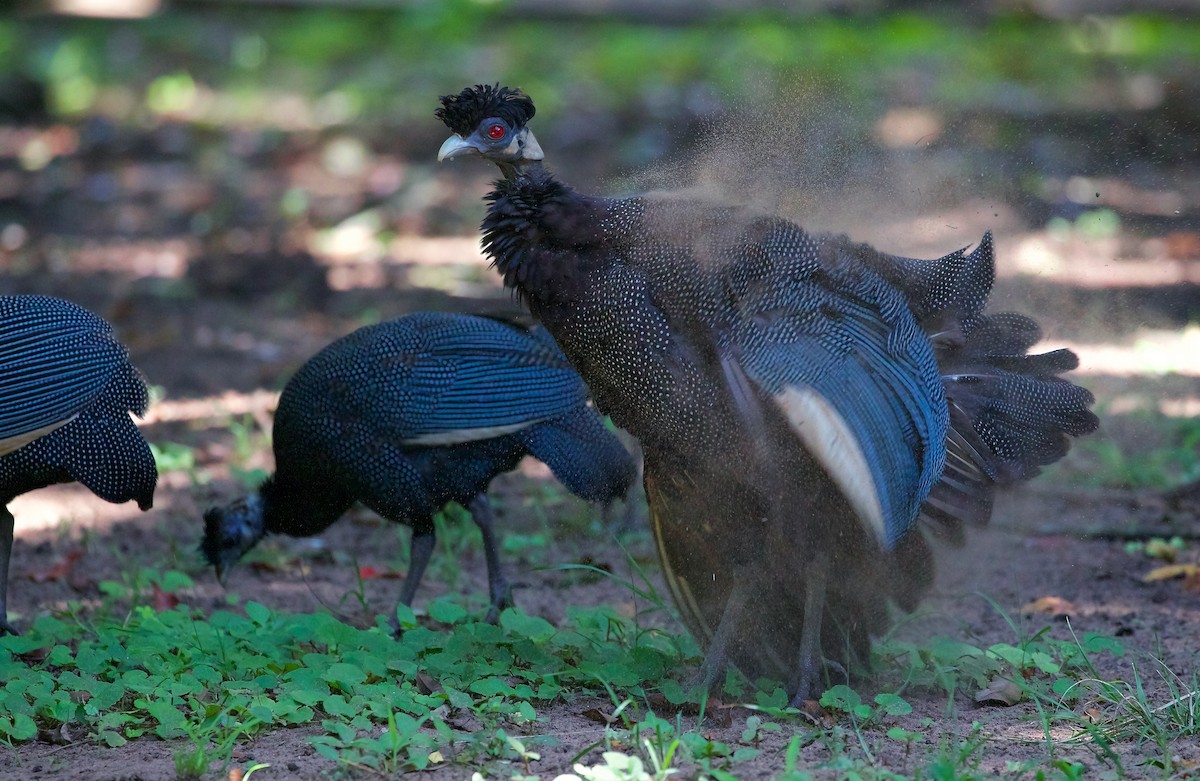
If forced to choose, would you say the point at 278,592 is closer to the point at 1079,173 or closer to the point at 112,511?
the point at 112,511

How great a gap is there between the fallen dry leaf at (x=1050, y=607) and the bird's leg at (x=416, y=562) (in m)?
2.04

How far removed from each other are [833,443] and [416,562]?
1879 millimetres

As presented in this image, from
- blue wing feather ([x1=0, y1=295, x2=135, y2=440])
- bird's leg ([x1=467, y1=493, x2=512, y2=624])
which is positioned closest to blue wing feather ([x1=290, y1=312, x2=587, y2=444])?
bird's leg ([x1=467, y1=493, x2=512, y2=624])

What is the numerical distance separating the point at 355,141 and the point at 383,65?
2772mm

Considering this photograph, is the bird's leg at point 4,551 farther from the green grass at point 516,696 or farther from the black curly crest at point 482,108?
the black curly crest at point 482,108

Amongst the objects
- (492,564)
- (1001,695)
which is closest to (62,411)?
(492,564)

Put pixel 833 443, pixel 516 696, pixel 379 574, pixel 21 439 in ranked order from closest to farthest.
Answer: pixel 833 443 < pixel 516 696 < pixel 21 439 < pixel 379 574

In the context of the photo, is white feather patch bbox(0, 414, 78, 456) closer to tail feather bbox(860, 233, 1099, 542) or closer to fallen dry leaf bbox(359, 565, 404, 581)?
fallen dry leaf bbox(359, 565, 404, 581)

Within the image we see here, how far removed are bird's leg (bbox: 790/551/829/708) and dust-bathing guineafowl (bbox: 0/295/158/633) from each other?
227 cm

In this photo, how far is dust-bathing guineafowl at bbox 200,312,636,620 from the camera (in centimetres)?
470

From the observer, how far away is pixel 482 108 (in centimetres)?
389

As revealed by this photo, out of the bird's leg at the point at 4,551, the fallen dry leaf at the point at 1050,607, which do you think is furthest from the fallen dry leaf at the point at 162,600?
the fallen dry leaf at the point at 1050,607

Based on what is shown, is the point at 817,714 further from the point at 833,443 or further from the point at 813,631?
the point at 833,443

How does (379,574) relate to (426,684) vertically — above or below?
below
